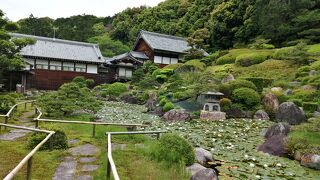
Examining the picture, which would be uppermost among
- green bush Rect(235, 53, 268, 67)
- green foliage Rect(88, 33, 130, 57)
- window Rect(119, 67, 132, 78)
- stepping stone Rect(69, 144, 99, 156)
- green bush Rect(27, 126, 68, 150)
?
green foliage Rect(88, 33, 130, 57)

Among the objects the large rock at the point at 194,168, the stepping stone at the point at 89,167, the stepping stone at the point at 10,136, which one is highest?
the stepping stone at the point at 10,136

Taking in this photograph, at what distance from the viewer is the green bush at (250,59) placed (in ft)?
124

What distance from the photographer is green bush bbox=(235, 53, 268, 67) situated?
1491 inches

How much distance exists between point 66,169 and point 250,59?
33.2m

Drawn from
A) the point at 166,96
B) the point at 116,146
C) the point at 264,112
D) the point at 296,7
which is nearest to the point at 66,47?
the point at 166,96

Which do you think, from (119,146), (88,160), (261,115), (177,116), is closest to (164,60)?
(261,115)

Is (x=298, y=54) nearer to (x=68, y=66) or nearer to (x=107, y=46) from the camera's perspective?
(x=68, y=66)

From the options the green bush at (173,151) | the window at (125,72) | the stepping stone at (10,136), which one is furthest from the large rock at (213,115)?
the window at (125,72)

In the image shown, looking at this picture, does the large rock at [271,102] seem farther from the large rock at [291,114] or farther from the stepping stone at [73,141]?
the stepping stone at [73,141]

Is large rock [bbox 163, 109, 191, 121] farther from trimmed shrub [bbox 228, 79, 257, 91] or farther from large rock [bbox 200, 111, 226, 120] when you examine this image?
trimmed shrub [bbox 228, 79, 257, 91]

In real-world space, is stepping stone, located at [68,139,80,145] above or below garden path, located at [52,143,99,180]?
above

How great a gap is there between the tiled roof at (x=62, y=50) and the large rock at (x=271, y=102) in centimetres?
2440

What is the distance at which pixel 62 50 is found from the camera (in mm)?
42500

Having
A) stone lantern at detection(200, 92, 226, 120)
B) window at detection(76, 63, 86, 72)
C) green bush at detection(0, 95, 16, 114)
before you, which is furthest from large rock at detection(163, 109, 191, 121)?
window at detection(76, 63, 86, 72)
